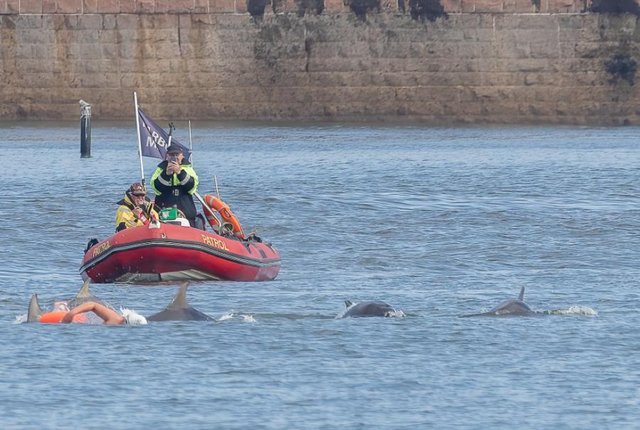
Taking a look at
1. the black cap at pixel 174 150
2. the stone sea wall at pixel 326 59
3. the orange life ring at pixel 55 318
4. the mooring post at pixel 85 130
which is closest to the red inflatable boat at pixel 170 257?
the black cap at pixel 174 150

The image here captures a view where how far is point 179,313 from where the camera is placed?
17953mm

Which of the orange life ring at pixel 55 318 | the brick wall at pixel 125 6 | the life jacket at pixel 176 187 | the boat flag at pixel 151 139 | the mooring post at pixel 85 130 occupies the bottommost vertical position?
the mooring post at pixel 85 130

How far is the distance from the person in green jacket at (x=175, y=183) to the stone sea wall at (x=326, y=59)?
28.6 m

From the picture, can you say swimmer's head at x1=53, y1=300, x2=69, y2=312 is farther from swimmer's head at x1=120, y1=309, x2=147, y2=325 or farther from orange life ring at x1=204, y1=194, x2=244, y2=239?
orange life ring at x1=204, y1=194, x2=244, y2=239

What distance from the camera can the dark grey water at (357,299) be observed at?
47.5ft

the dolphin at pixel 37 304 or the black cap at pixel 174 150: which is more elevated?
the black cap at pixel 174 150

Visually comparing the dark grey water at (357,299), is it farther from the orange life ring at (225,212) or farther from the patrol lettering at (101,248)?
the orange life ring at (225,212)

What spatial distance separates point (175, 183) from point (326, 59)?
29.1 m

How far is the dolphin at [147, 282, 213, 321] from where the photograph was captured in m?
17.9

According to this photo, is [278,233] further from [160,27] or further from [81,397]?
[160,27]

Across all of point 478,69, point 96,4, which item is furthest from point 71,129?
point 478,69

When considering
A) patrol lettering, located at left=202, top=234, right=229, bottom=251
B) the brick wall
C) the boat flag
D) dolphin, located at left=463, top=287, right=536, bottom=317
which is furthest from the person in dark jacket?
the brick wall

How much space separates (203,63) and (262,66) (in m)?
1.58

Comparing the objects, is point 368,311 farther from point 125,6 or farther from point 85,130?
point 125,6
